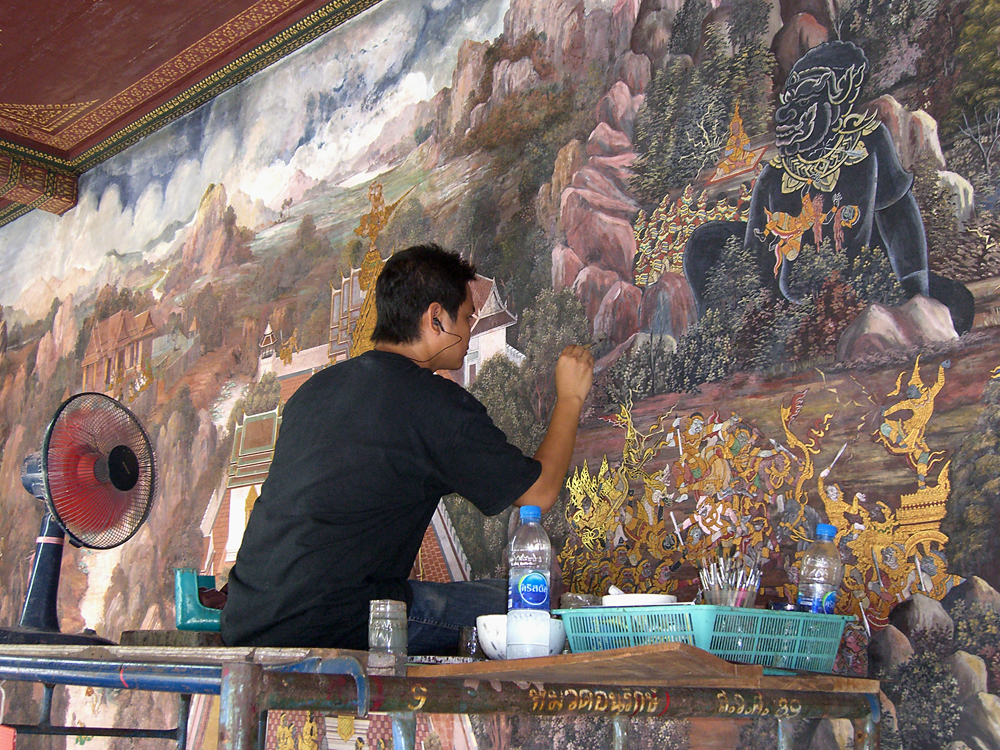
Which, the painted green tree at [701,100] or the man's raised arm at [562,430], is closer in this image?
the man's raised arm at [562,430]

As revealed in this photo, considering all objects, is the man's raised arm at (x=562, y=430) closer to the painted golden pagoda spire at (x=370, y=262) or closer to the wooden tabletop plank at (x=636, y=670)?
the wooden tabletop plank at (x=636, y=670)

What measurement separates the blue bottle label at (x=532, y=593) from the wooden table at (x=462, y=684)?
6.2 inches

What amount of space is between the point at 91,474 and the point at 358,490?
1.27 metres

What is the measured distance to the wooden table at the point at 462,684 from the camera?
1287 mm

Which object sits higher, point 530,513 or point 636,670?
point 530,513

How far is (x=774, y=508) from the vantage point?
2.25 metres

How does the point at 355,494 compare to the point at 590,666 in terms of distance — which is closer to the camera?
the point at 590,666

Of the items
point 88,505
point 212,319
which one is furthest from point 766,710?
point 212,319

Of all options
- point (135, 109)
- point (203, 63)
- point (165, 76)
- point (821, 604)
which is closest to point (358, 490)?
point (821, 604)

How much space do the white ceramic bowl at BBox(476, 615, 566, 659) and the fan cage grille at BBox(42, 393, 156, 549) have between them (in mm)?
1483

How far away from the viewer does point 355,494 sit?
1.99 meters

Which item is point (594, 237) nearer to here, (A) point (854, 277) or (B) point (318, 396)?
(A) point (854, 277)

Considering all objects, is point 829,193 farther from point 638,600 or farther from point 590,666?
point 590,666

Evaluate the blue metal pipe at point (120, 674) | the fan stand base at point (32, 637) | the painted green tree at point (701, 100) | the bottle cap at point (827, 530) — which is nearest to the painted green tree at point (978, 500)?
the bottle cap at point (827, 530)
